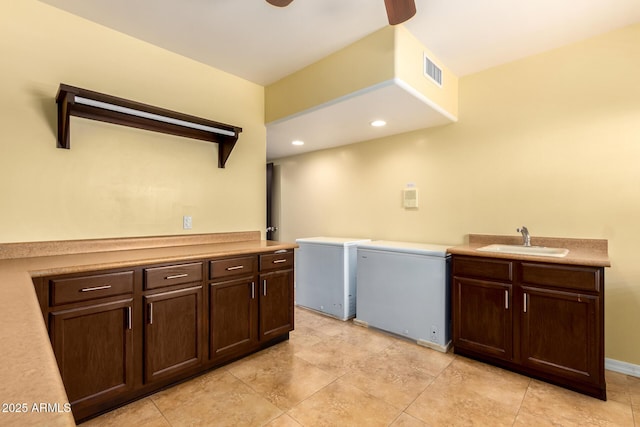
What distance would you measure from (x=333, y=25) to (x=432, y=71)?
3.17ft

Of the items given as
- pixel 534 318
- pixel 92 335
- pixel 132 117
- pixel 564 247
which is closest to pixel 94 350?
pixel 92 335

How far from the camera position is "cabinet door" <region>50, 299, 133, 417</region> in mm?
1675

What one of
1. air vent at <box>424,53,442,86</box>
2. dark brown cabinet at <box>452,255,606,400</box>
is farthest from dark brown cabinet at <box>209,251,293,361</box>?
air vent at <box>424,53,442,86</box>

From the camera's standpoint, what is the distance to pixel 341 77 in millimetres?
2568

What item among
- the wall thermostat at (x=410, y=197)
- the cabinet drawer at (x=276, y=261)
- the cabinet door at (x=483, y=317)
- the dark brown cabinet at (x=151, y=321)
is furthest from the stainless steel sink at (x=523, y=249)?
the dark brown cabinet at (x=151, y=321)

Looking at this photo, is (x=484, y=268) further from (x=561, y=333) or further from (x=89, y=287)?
(x=89, y=287)

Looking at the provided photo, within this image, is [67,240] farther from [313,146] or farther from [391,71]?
[313,146]

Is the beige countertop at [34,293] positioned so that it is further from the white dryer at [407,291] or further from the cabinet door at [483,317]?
the cabinet door at [483,317]

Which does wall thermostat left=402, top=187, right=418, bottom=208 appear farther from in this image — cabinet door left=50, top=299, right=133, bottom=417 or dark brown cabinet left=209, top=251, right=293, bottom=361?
cabinet door left=50, top=299, right=133, bottom=417

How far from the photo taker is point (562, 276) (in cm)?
210

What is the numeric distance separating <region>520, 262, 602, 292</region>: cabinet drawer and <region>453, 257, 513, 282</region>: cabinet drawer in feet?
0.32

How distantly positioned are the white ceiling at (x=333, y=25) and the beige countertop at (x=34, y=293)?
5.11ft

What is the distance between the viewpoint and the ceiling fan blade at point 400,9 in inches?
59.3

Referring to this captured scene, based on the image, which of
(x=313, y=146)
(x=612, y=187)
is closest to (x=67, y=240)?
(x=313, y=146)
